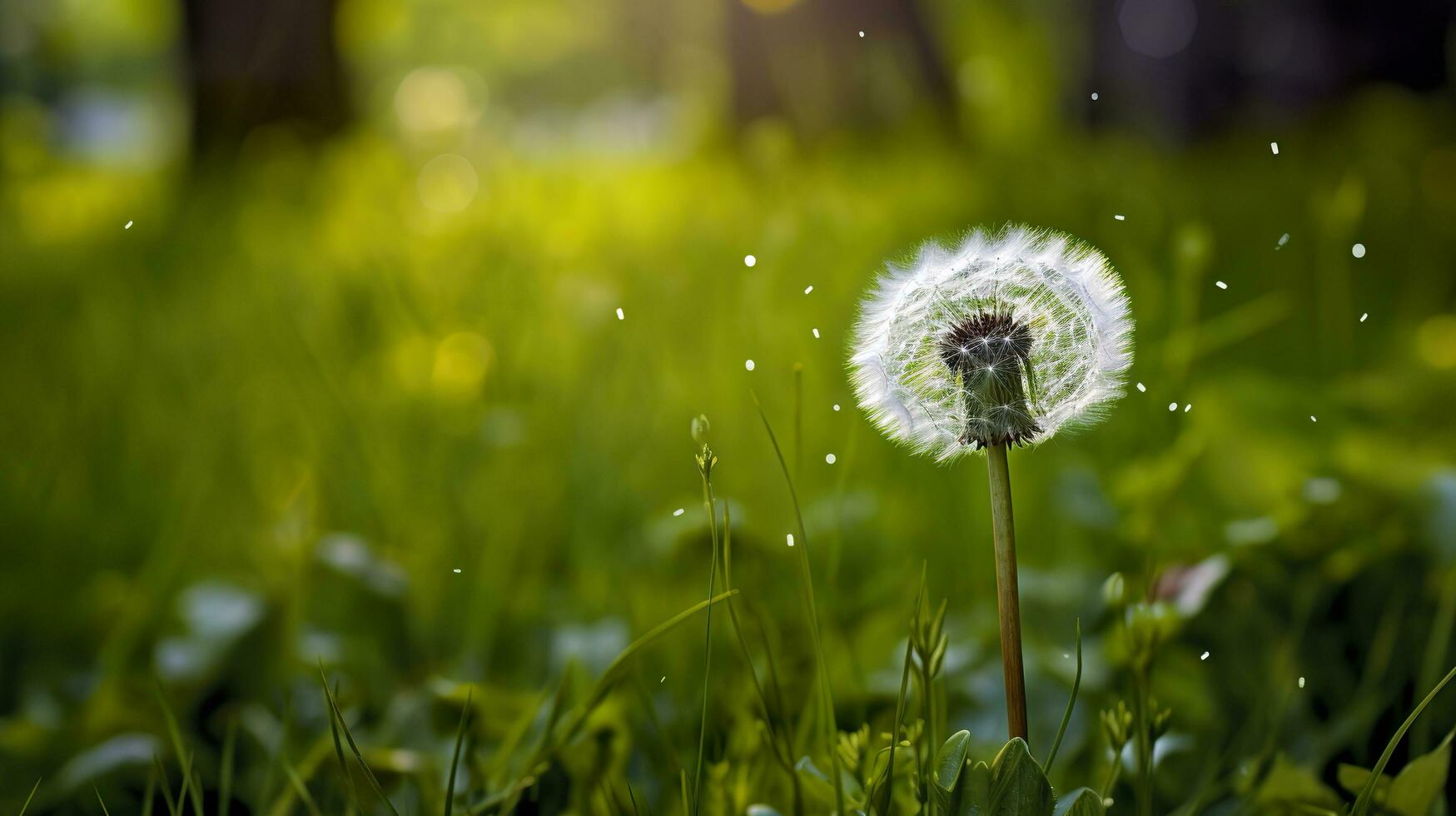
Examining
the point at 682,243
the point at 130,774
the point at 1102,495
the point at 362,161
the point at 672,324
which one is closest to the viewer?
the point at 130,774

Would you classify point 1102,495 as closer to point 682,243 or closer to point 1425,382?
point 1425,382

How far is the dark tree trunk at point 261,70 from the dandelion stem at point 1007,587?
5297mm

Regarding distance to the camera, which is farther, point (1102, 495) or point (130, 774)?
point (1102, 495)

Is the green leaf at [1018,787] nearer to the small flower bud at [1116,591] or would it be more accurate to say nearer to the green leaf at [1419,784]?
the small flower bud at [1116,591]

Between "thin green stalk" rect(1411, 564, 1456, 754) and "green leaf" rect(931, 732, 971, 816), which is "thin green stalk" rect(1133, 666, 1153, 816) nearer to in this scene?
A: "green leaf" rect(931, 732, 971, 816)

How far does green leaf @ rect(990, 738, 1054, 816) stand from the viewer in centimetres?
57

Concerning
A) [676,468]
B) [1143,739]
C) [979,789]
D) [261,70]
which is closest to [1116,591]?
[1143,739]

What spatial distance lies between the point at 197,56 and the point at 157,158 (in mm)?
1120

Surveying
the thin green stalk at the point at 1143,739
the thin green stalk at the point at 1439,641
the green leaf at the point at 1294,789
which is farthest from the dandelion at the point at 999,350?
the thin green stalk at the point at 1439,641

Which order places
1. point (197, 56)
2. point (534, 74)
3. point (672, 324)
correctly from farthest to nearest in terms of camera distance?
1. point (534, 74)
2. point (197, 56)
3. point (672, 324)

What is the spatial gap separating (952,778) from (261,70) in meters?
6.52

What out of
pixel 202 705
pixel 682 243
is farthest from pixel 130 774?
pixel 682 243

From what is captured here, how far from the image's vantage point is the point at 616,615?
1144mm

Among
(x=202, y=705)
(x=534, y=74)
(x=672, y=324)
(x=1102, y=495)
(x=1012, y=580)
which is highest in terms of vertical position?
(x=1012, y=580)
